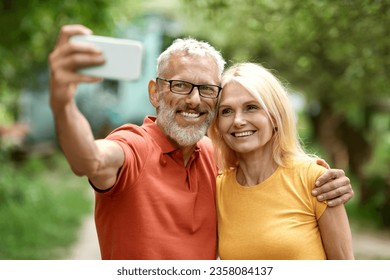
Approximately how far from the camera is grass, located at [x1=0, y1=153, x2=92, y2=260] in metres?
7.59

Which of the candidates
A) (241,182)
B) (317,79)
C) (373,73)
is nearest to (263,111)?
(241,182)

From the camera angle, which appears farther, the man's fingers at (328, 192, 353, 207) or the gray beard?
the gray beard

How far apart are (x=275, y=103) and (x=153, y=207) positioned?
763 millimetres

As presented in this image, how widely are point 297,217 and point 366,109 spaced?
10.9 metres

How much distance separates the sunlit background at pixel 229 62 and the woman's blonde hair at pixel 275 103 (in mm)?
887

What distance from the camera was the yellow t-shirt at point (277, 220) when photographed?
254 centimetres

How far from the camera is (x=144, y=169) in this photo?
2.51 m

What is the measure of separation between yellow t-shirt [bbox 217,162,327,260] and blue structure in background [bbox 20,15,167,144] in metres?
14.7

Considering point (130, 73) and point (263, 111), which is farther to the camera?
point (263, 111)

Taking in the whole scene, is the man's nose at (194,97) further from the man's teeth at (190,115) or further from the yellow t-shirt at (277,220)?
the yellow t-shirt at (277,220)

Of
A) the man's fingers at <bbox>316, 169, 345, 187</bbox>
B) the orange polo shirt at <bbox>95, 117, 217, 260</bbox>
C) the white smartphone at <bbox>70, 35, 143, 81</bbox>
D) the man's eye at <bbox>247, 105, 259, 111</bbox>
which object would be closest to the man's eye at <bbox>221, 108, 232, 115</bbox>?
the man's eye at <bbox>247, 105, 259, 111</bbox>

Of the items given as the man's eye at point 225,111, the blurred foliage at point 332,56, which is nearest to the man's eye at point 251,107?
the man's eye at point 225,111

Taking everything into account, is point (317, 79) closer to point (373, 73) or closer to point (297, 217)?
point (373, 73)

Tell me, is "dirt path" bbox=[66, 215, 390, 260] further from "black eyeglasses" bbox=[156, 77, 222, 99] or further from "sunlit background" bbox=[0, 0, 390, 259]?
"black eyeglasses" bbox=[156, 77, 222, 99]
